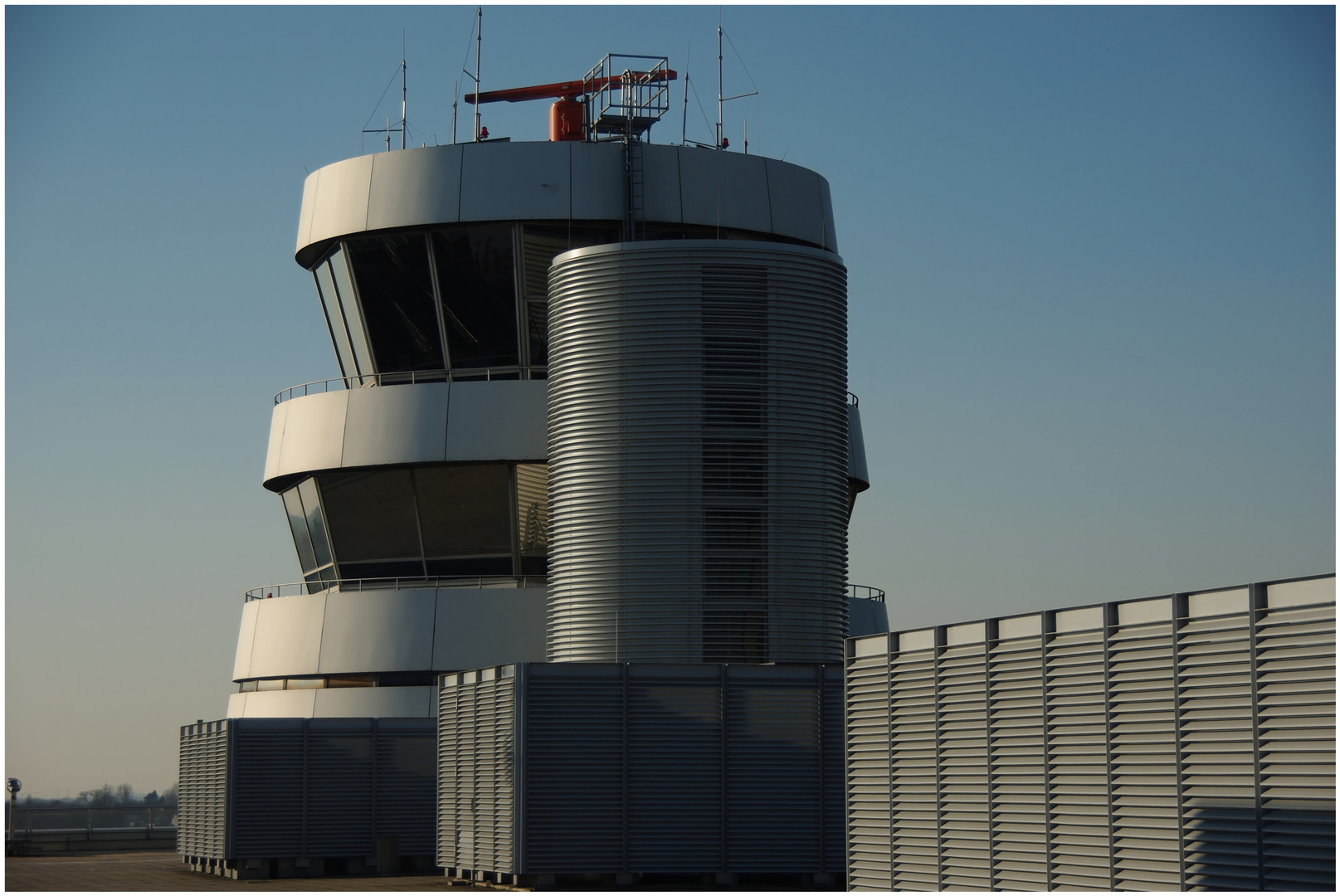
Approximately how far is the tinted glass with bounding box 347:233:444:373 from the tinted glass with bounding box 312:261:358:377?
1.28m

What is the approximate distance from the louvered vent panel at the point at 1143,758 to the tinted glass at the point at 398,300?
24014 millimetres

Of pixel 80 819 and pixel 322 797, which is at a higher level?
pixel 322 797

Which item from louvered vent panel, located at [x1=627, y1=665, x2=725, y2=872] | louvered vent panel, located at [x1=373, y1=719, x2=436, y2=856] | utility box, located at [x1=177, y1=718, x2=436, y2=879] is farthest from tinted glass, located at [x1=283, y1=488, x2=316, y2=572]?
louvered vent panel, located at [x1=627, y1=665, x2=725, y2=872]

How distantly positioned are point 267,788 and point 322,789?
109cm

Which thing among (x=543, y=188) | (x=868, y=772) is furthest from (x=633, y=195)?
(x=868, y=772)

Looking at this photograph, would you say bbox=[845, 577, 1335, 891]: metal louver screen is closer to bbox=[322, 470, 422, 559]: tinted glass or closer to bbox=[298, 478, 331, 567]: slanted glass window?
bbox=[322, 470, 422, 559]: tinted glass

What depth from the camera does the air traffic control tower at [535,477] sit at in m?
32.1

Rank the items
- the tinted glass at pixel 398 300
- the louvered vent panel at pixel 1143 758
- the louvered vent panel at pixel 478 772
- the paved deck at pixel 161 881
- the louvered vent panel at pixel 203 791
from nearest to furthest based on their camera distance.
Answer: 1. the louvered vent panel at pixel 1143 758
2. the louvered vent panel at pixel 478 772
3. the paved deck at pixel 161 881
4. the louvered vent panel at pixel 203 791
5. the tinted glass at pixel 398 300

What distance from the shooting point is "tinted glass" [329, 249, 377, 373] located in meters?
41.6

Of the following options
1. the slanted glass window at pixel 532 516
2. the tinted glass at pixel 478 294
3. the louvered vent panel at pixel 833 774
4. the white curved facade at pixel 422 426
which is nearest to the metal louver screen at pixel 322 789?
the slanted glass window at pixel 532 516

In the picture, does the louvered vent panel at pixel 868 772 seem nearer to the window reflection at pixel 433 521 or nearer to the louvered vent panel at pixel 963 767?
the louvered vent panel at pixel 963 767

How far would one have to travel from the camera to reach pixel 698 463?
32.4 metres

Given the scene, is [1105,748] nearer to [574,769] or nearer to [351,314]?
[574,769]

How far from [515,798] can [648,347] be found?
9.30m
